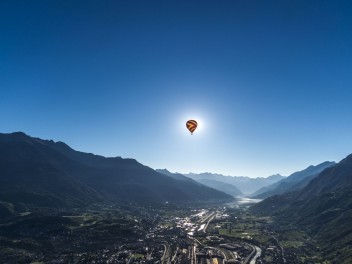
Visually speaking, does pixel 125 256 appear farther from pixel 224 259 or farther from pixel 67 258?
pixel 224 259

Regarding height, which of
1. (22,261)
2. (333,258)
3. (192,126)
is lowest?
(22,261)

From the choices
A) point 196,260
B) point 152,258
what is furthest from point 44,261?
point 196,260

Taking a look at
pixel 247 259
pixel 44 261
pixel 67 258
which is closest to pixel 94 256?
pixel 67 258

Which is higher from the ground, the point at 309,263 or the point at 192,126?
the point at 192,126

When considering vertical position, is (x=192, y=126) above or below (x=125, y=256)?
above

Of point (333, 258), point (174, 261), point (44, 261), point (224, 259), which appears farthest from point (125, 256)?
point (333, 258)

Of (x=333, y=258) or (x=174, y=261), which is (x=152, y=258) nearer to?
(x=174, y=261)

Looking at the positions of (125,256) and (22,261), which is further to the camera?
(125,256)

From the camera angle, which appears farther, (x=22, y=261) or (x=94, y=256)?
(x=94, y=256)
